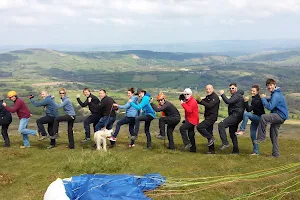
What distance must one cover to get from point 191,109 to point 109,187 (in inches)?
311

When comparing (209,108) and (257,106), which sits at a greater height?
(257,106)

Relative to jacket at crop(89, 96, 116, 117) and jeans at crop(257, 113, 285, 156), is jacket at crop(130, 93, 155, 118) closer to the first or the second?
jacket at crop(89, 96, 116, 117)

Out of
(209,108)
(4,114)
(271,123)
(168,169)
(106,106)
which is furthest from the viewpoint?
(4,114)

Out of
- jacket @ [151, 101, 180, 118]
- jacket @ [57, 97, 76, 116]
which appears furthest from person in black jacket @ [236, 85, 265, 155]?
jacket @ [57, 97, 76, 116]

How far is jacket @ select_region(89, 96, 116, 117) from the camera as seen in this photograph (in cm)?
1812

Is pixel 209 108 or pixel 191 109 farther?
pixel 191 109

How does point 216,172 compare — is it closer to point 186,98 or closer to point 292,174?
point 292,174

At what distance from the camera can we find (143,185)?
1090 cm

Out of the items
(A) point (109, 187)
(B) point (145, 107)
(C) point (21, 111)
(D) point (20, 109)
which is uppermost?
(B) point (145, 107)

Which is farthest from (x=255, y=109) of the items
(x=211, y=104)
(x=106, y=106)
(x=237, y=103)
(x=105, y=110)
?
(x=105, y=110)

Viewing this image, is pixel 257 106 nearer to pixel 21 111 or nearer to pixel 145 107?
pixel 145 107

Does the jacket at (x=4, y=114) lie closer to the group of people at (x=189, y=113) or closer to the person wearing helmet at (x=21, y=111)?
the group of people at (x=189, y=113)

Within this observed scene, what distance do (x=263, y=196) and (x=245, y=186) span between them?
3.39 ft

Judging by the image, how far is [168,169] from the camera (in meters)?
14.2
